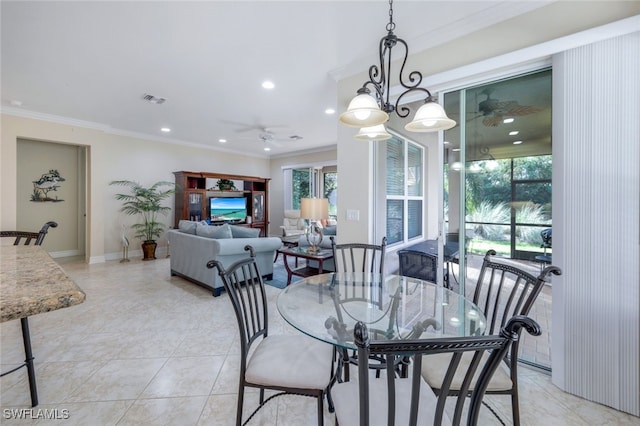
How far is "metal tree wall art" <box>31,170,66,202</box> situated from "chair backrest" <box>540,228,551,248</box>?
7.96 meters

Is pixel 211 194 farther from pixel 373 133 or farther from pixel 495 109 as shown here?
pixel 495 109

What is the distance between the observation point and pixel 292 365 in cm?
137

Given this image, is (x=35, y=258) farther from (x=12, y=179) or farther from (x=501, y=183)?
(x=12, y=179)

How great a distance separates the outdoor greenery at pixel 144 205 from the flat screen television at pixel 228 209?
1041mm

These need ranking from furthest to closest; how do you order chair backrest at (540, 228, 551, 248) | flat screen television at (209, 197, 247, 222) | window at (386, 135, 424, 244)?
flat screen television at (209, 197, 247, 222) < window at (386, 135, 424, 244) < chair backrest at (540, 228, 551, 248)

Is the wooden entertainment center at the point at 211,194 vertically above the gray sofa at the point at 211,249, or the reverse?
the wooden entertainment center at the point at 211,194

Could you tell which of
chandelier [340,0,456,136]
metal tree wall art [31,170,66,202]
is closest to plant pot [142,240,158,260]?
metal tree wall art [31,170,66,202]

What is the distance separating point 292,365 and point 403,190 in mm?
2685

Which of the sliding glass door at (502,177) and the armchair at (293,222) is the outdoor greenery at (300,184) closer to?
the armchair at (293,222)

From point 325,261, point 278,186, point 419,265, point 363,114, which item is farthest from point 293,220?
point 363,114

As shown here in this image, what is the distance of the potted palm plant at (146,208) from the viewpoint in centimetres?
570

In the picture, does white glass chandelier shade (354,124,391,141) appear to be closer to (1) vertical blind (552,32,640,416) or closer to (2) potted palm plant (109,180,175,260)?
(1) vertical blind (552,32,640,416)

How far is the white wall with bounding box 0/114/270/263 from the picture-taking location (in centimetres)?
423

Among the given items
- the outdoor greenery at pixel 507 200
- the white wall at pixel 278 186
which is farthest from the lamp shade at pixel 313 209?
the white wall at pixel 278 186
